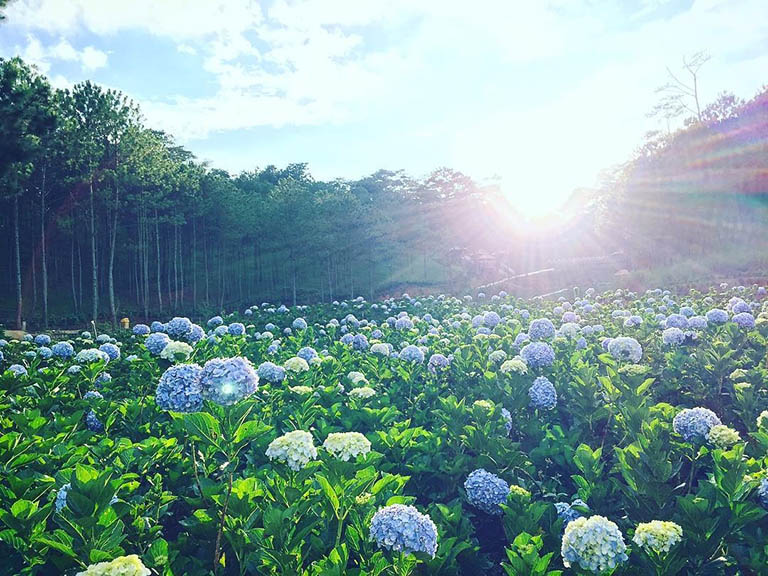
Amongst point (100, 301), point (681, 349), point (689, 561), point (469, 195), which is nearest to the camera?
point (689, 561)

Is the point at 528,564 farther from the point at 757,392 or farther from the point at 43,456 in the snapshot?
the point at 757,392

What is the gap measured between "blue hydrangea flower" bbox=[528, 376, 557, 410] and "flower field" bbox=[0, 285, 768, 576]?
0.06 ft

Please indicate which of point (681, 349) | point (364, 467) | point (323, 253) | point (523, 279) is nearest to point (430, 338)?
point (681, 349)

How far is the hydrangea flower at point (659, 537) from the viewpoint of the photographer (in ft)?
7.78

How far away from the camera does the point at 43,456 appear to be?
296cm

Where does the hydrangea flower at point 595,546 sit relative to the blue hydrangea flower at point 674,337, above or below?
below

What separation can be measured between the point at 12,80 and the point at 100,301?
25596mm

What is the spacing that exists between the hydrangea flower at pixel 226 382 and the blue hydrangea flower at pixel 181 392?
84 mm

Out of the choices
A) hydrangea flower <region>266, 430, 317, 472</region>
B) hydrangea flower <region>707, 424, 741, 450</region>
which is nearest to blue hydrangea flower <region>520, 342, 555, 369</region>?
hydrangea flower <region>707, 424, 741, 450</region>

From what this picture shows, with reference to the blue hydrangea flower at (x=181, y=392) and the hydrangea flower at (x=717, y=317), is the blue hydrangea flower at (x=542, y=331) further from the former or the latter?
the blue hydrangea flower at (x=181, y=392)

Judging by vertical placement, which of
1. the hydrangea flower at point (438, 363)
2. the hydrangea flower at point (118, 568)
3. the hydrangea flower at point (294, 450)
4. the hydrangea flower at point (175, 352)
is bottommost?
the hydrangea flower at point (438, 363)

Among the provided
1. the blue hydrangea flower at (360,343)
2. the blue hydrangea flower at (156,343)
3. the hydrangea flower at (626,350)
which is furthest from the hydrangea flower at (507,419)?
the blue hydrangea flower at (156,343)

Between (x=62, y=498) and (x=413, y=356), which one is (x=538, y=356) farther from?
(x=62, y=498)

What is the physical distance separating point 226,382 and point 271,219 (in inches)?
1335
